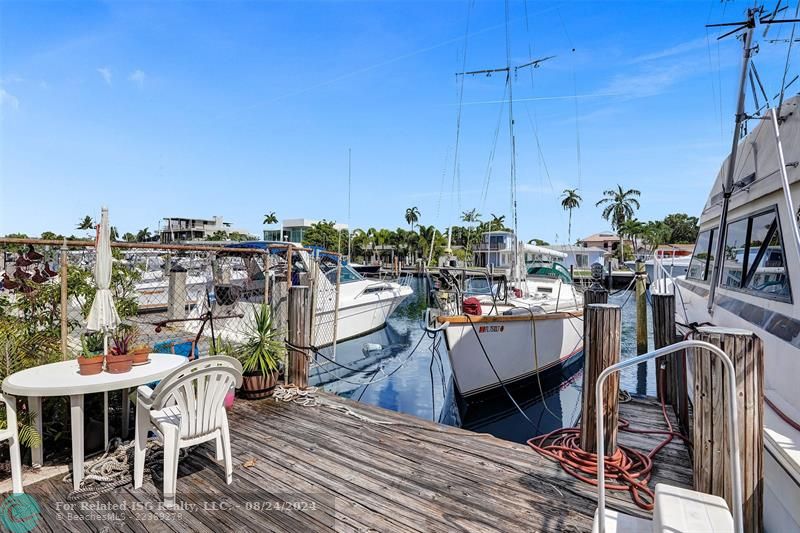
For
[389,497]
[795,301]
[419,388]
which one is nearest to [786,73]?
[795,301]

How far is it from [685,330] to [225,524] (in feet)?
17.7

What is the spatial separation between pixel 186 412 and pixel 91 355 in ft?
5.94

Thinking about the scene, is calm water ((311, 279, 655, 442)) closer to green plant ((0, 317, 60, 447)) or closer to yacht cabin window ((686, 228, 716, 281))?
yacht cabin window ((686, 228, 716, 281))

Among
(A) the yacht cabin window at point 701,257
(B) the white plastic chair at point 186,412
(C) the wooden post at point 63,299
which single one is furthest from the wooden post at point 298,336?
(A) the yacht cabin window at point 701,257

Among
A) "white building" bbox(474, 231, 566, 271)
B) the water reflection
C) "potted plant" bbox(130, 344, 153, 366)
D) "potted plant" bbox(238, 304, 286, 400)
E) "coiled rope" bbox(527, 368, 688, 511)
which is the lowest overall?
the water reflection

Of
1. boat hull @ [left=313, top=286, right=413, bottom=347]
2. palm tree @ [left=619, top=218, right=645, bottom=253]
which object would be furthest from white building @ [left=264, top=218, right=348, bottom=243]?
boat hull @ [left=313, top=286, right=413, bottom=347]

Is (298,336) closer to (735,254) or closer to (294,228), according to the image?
(735,254)

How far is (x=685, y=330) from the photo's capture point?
514cm

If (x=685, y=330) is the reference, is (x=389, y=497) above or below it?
below

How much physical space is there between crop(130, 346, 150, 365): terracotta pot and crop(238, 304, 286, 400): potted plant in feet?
5.02

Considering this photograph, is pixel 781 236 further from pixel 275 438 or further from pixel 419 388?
pixel 419 388

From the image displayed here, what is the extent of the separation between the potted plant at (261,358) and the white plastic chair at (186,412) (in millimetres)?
1858

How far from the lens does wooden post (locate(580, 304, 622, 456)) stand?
343 centimetres

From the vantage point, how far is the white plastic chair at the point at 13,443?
288cm
